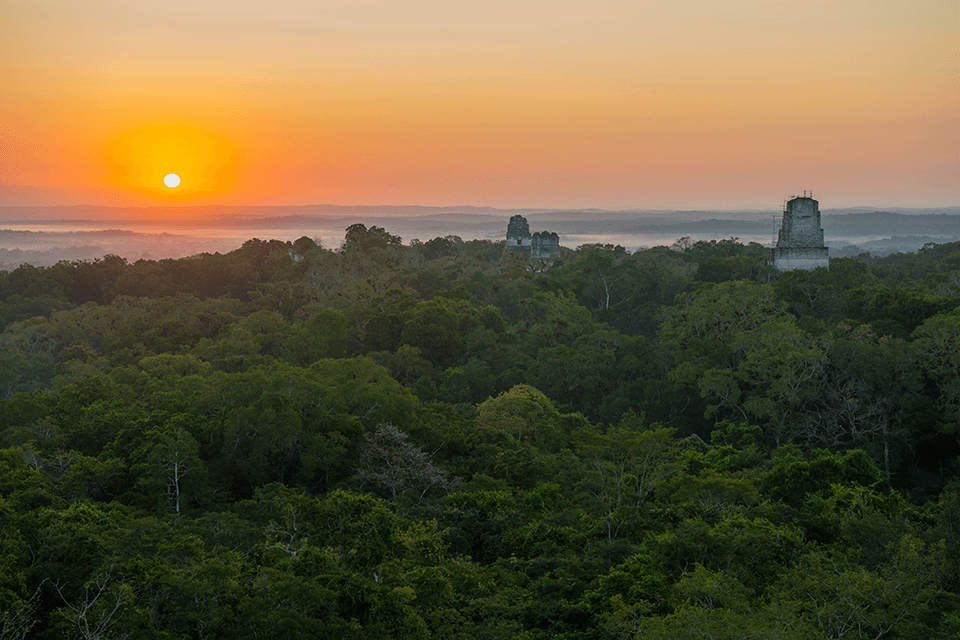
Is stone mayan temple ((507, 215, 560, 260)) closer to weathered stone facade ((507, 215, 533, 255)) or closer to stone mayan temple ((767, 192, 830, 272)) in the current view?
weathered stone facade ((507, 215, 533, 255))

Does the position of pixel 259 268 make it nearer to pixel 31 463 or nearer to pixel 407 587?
pixel 31 463

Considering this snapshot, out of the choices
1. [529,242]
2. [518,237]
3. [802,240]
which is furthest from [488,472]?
[518,237]

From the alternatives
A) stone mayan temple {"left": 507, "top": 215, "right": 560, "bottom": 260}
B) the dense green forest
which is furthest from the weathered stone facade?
the dense green forest

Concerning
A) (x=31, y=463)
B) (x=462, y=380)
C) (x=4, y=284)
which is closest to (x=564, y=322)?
(x=462, y=380)

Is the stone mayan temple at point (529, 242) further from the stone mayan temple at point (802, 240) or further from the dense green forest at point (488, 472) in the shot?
the dense green forest at point (488, 472)

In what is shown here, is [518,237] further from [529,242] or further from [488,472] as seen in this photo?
[488,472]

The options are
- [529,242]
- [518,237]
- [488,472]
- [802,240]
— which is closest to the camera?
[488,472]

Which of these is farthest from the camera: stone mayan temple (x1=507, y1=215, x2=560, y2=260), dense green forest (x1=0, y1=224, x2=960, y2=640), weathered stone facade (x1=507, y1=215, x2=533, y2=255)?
weathered stone facade (x1=507, y1=215, x2=533, y2=255)
